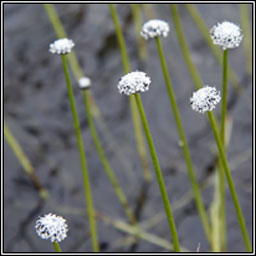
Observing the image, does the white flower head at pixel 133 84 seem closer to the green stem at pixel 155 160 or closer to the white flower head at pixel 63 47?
the green stem at pixel 155 160

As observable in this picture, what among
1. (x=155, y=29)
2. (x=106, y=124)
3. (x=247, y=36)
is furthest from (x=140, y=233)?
(x=247, y=36)

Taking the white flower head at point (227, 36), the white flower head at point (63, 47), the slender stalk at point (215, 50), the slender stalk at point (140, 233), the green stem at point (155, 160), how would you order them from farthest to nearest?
the slender stalk at point (215, 50) < the slender stalk at point (140, 233) < the white flower head at point (63, 47) < the white flower head at point (227, 36) < the green stem at point (155, 160)

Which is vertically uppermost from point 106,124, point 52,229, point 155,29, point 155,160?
point 106,124

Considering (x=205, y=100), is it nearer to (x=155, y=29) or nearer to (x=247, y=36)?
(x=155, y=29)

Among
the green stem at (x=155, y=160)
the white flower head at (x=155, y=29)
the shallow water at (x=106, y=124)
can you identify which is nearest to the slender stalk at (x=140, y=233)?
the shallow water at (x=106, y=124)

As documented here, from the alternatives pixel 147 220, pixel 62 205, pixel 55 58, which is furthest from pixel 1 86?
pixel 147 220

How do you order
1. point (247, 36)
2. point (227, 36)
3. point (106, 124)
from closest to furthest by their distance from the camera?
point (227, 36) → point (106, 124) → point (247, 36)

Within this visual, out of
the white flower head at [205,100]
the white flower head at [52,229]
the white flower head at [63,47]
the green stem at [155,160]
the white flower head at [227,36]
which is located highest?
the white flower head at [63,47]

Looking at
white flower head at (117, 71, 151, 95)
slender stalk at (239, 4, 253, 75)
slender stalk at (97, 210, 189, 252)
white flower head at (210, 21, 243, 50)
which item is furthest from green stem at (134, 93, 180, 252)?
slender stalk at (239, 4, 253, 75)

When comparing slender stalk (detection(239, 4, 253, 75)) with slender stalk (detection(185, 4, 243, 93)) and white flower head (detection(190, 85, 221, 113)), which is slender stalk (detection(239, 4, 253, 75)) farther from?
white flower head (detection(190, 85, 221, 113))
